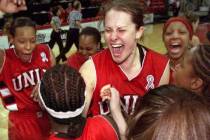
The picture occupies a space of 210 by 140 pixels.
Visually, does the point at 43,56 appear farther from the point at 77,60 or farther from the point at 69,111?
the point at 69,111

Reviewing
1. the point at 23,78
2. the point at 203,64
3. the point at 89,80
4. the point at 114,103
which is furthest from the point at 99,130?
the point at 23,78

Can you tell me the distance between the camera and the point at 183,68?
7.94ft

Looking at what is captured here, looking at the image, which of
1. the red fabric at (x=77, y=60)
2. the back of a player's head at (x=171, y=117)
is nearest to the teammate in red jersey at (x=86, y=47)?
the red fabric at (x=77, y=60)

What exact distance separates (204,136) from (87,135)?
3.03ft

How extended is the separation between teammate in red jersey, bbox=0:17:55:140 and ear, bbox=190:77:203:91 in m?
1.64

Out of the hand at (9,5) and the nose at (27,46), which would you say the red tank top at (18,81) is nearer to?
the nose at (27,46)

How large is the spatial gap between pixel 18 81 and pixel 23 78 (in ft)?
0.18

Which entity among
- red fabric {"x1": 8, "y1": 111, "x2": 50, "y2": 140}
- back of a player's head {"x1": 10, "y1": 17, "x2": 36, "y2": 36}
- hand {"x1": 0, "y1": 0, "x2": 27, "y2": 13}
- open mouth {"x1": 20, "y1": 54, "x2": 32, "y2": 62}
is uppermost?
hand {"x1": 0, "y1": 0, "x2": 27, "y2": 13}

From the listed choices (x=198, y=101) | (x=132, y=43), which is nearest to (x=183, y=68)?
(x=132, y=43)

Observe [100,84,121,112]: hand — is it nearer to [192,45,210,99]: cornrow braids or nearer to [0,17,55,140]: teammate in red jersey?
[192,45,210,99]: cornrow braids

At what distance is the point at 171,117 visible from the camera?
3.97 ft

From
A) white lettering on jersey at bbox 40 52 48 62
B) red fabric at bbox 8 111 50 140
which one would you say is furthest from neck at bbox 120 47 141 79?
red fabric at bbox 8 111 50 140

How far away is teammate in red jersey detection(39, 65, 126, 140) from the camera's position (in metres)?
1.98

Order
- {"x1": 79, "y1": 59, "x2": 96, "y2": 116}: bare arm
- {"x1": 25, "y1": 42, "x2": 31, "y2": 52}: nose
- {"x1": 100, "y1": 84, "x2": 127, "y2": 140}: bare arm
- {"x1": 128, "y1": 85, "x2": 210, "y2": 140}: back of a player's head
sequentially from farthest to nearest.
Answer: {"x1": 25, "y1": 42, "x2": 31, "y2": 52}: nose
{"x1": 79, "y1": 59, "x2": 96, "y2": 116}: bare arm
{"x1": 100, "y1": 84, "x2": 127, "y2": 140}: bare arm
{"x1": 128, "y1": 85, "x2": 210, "y2": 140}: back of a player's head
